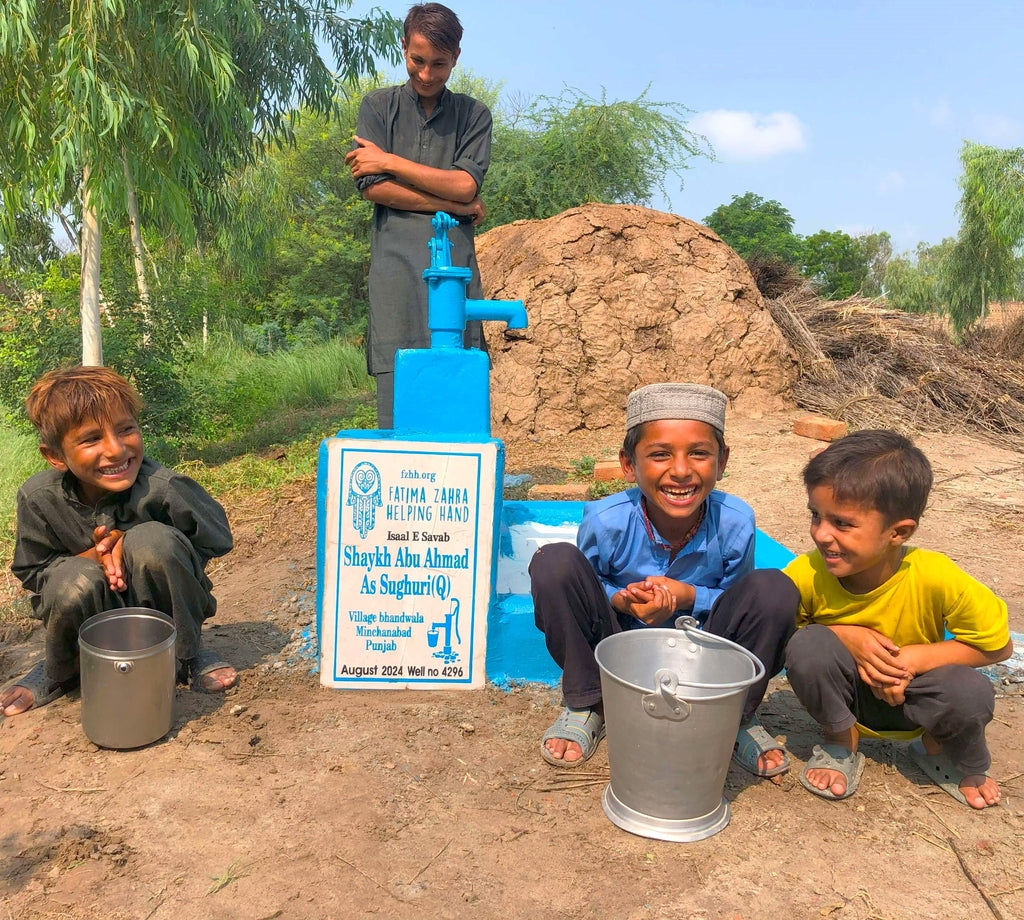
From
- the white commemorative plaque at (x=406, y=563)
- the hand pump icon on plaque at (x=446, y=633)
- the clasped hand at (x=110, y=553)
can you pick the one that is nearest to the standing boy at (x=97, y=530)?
the clasped hand at (x=110, y=553)

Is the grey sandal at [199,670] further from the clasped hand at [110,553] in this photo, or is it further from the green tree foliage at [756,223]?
the green tree foliage at [756,223]

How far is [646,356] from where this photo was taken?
577 cm

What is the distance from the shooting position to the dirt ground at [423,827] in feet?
4.98

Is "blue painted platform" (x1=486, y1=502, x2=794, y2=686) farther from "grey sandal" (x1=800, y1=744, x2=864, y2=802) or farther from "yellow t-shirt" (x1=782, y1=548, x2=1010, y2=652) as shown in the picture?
"grey sandal" (x1=800, y1=744, x2=864, y2=802)

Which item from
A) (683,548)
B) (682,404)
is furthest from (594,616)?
(682,404)

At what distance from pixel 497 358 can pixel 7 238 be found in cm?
365

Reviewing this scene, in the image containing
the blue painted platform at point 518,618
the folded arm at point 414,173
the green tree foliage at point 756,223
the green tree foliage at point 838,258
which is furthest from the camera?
the green tree foliage at point 838,258

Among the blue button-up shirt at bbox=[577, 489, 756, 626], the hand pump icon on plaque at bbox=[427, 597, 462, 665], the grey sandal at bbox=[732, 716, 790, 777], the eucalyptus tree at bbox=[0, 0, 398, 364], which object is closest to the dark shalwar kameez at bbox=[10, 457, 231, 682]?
the hand pump icon on plaque at bbox=[427, 597, 462, 665]

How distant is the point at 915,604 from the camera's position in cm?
188

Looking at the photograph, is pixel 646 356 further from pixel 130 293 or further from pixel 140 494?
pixel 130 293

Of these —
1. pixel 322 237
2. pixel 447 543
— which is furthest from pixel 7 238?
pixel 322 237

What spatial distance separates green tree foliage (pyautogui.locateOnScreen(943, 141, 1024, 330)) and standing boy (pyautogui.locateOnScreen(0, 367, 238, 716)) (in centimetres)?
1847

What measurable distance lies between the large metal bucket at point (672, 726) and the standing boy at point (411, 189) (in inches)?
58.2

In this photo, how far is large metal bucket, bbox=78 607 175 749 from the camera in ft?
6.51
